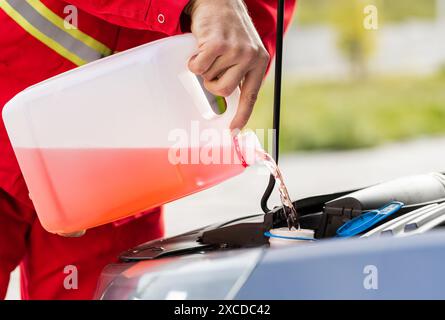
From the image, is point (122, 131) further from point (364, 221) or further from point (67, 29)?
point (364, 221)

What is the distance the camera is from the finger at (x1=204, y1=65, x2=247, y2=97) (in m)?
1.12

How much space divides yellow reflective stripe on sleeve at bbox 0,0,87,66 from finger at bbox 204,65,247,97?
336mm

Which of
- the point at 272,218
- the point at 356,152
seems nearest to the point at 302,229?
the point at 272,218

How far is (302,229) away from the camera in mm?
1206

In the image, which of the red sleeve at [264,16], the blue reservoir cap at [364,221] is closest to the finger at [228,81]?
the blue reservoir cap at [364,221]

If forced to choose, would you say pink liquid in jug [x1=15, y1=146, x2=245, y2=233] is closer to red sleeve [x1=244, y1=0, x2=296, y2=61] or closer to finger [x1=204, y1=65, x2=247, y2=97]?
finger [x1=204, y1=65, x2=247, y2=97]

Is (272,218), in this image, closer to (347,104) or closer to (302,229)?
(302,229)

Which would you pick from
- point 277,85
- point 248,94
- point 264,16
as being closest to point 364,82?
point 264,16

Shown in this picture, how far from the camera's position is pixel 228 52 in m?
1.10

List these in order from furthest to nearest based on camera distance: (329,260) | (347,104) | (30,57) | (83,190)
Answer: (347,104)
(30,57)
(83,190)
(329,260)

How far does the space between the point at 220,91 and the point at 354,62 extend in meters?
5.79

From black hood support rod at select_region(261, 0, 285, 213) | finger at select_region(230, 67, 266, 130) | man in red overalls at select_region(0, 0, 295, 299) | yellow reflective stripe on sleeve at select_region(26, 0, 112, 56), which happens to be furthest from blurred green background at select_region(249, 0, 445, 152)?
finger at select_region(230, 67, 266, 130)

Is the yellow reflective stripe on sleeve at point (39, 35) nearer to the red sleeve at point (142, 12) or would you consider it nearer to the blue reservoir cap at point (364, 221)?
the red sleeve at point (142, 12)

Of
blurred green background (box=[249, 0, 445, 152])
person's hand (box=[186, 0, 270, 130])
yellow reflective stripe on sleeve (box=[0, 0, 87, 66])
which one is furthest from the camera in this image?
blurred green background (box=[249, 0, 445, 152])
